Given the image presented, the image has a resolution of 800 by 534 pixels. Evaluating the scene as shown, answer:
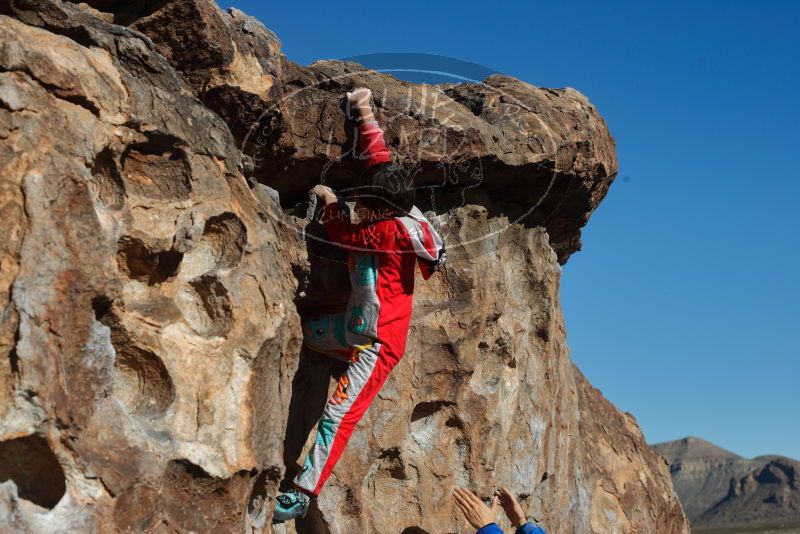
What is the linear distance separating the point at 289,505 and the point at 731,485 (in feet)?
208

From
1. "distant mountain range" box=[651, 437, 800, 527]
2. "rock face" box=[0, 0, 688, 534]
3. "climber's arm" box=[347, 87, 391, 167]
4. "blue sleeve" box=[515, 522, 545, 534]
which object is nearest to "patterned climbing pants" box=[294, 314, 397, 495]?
"rock face" box=[0, 0, 688, 534]

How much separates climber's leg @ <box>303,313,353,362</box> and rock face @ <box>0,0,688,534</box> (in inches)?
9.0

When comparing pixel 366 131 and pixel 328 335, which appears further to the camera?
pixel 366 131

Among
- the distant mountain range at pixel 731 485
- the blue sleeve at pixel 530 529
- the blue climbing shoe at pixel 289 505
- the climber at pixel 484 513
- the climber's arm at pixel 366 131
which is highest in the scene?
the distant mountain range at pixel 731 485

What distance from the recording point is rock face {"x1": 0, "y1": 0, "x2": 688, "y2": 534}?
14.4 feet

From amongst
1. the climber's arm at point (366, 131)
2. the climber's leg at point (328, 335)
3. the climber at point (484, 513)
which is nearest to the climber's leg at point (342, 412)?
the climber's leg at point (328, 335)

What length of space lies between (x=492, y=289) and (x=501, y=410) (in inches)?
39.3

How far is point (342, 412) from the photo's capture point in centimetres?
605

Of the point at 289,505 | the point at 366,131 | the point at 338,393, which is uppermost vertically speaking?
the point at 366,131

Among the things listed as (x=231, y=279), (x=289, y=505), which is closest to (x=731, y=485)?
(x=289, y=505)

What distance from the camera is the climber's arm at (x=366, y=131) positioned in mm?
6969

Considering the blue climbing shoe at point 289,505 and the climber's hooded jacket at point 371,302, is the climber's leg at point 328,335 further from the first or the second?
the blue climbing shoe at point 289,505

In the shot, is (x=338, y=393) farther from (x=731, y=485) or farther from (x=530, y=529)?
(x=731, y=485)

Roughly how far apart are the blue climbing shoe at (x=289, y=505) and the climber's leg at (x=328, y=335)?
40.9 inches
